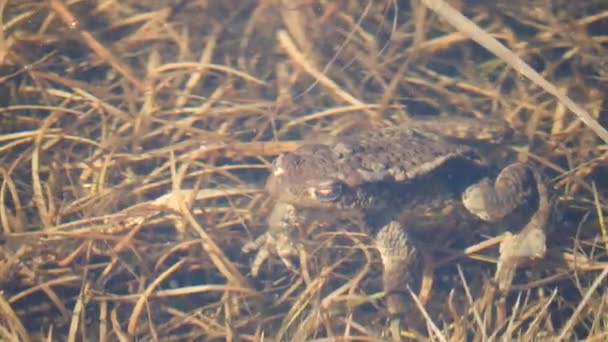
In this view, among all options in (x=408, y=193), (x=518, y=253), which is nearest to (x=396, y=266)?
(x=408, y=193)

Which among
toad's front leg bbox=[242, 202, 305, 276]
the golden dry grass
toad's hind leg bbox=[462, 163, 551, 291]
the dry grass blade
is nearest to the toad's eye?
toad's front leg bbox=[242, 202, 305, 276]

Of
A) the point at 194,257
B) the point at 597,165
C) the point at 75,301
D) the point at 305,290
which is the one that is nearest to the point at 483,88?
the point at 597,165

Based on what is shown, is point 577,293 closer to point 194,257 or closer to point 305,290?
point 305,290

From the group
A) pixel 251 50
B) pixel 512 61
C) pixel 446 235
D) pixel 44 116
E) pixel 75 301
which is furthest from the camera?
pixel 251 50

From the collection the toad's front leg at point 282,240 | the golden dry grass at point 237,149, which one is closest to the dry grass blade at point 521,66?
the golden dry grass at point 237,149

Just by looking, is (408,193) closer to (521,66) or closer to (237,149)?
(521,66)

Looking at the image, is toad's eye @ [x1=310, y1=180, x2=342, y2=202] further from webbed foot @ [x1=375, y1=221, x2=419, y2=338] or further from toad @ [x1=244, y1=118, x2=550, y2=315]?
webbed foot @ [x1=375, y1=221, x2=419, y2=338]

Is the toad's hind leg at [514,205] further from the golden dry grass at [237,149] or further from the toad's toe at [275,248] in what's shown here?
the toad's toe at [275,248]
